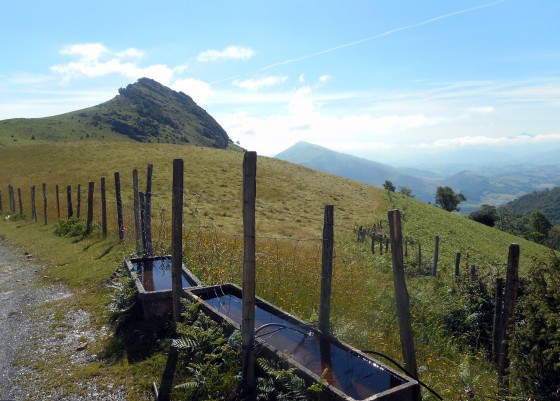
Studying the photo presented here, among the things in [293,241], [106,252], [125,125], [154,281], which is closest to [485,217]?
[293,241]

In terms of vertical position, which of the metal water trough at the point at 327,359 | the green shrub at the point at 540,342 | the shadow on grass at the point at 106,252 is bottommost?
the shadow on grass at the point at 106,252

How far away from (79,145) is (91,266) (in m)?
46.5

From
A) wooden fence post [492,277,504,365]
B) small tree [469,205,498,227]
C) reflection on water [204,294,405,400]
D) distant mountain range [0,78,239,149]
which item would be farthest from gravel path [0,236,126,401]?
small tree [469,205,498,227]

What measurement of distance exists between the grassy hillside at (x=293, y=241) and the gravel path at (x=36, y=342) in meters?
0.55

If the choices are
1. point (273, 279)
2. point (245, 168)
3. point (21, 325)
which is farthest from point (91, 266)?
point (245, 168)

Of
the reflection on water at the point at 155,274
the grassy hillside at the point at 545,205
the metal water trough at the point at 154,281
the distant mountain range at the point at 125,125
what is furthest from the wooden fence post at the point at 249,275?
the grassy hillside at the point at 545,205

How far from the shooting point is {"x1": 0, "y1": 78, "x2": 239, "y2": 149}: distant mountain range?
99625mm

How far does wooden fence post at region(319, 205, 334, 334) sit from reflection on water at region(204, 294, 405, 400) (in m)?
0.29

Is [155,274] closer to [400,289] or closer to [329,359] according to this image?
[329,359]

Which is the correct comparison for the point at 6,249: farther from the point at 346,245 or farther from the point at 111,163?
the point at 111,163

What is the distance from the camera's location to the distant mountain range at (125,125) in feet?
327

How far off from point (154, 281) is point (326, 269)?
17.1ft

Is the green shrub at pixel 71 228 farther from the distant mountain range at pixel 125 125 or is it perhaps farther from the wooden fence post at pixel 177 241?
the distant mountain range at pixel 125 125

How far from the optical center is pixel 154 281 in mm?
10422
